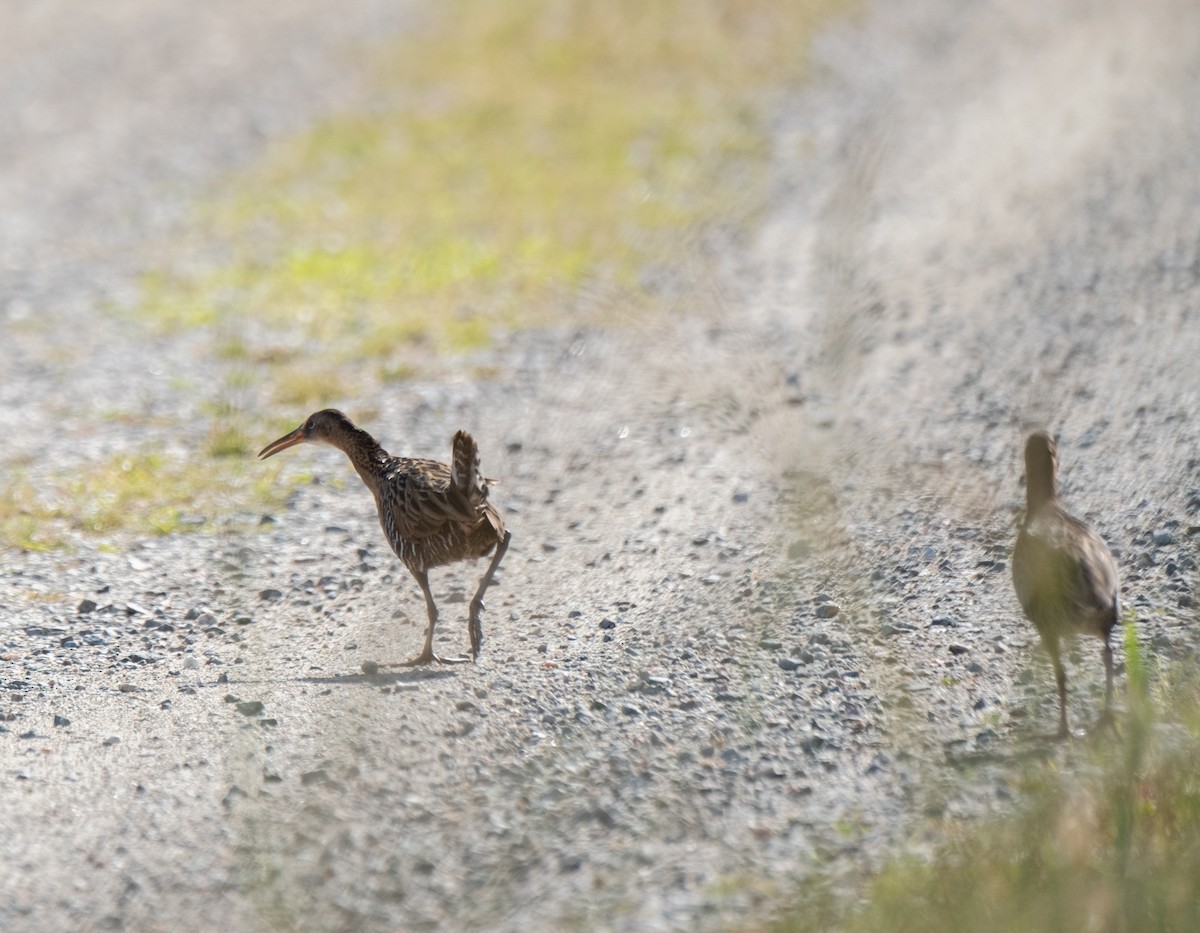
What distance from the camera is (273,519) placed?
30.5 ft

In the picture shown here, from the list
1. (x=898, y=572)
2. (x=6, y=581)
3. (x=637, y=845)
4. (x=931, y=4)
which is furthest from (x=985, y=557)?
(x=931, y=4)

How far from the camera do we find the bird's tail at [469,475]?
677 centimetres

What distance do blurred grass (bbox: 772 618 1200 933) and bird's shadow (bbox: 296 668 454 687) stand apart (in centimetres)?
233

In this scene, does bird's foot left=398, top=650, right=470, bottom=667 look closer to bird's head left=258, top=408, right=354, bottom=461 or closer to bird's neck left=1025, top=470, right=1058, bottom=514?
bird's head left=258, top=408, right=354, bottom=461

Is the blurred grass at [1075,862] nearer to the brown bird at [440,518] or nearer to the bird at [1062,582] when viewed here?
the bird at [1062,582]

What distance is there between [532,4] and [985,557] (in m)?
18.0

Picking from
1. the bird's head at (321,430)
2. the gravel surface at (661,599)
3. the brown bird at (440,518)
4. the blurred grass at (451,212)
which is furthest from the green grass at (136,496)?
the brown bird at (440,518)

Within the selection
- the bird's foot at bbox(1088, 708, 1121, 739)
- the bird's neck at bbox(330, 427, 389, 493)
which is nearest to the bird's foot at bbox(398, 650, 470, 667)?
the bird's neck at bbox(330, 427, 389, 493)

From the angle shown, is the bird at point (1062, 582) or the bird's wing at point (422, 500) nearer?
the bird at point (1062, 582)

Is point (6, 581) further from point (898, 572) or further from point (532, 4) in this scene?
point (532, 4)

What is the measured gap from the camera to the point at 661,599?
769 cm

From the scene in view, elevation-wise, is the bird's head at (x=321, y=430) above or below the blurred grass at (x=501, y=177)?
below

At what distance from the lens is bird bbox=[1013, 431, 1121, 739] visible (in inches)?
228

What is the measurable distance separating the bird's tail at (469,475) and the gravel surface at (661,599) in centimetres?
69
